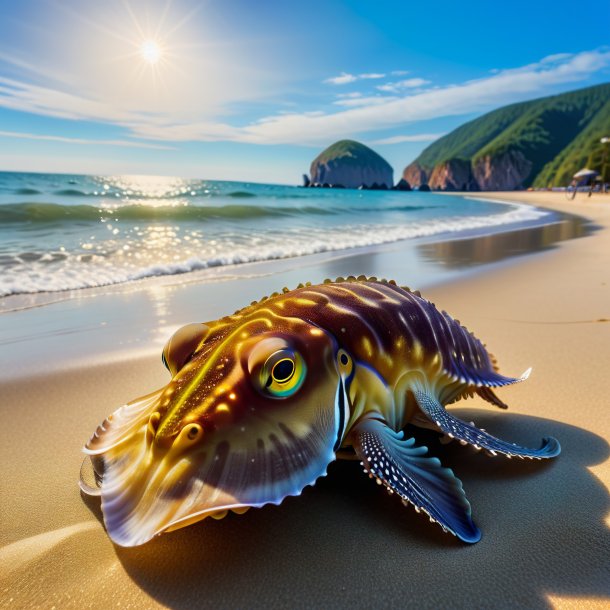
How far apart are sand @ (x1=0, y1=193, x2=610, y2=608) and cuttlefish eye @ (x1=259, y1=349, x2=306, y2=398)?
1.78ft

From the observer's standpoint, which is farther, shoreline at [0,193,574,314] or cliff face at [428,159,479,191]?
cliff face at [428,159,479,191]

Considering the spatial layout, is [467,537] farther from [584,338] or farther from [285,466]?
[584,338]

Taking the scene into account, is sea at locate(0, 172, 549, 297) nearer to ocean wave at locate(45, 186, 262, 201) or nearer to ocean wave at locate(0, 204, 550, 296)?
ocean wave at locate(0, 204, 550, 296)

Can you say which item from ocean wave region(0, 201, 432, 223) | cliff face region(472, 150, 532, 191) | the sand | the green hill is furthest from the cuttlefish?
cliff face region(472, 150, 532, 191)

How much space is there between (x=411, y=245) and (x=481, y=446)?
36.9 feet

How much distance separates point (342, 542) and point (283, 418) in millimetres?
530

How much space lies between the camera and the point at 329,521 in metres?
1.78

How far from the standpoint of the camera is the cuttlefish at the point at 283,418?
1.42 m

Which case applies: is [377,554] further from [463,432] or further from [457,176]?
[457,176]

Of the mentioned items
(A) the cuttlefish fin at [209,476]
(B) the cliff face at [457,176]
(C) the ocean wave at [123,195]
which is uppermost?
(A) the cuttlefish fin at [209,476]

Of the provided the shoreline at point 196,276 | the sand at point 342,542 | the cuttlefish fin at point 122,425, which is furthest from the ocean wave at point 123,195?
the cuttlefish fin at point 122,425

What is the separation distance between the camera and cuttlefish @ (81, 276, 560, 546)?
56.0 inches

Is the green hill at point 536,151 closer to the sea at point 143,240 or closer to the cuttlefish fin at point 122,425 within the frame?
the sea at point 143,240

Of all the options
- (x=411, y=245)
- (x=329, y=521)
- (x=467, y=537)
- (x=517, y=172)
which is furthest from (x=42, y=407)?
(x=517, y=172)
